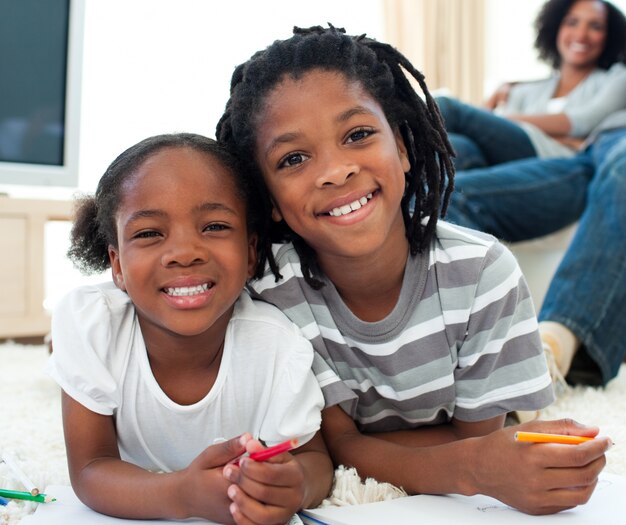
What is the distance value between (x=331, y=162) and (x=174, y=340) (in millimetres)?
292

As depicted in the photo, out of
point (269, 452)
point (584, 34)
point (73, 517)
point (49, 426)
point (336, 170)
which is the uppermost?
point (584, 34)

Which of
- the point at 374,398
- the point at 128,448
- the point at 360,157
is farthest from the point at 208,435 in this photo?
the point at 360,157

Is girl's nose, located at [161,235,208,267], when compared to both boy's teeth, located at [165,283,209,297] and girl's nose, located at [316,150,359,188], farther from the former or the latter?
girl's nose, located at [316,150,359,188]

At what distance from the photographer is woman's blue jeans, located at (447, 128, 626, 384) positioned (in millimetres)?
1376

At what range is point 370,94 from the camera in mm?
974

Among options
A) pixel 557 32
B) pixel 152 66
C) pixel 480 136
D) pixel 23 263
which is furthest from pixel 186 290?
pixel 152 66

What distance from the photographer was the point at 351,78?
949mm

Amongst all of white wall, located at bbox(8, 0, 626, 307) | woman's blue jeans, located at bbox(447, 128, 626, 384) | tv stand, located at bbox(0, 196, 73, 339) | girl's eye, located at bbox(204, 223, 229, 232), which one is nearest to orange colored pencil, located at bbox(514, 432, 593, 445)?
girl's eye, located at bbox(204, 223, 229, 232)

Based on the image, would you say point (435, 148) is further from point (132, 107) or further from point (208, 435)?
point (132, 107)

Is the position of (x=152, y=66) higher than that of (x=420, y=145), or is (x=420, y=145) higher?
(x=152, y=66)

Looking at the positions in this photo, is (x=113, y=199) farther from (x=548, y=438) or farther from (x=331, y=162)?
(x=548, y=438)

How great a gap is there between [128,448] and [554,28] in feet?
7.18

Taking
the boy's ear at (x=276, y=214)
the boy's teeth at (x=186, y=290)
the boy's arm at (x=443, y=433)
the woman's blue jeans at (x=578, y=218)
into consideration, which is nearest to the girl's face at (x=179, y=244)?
the boy's teeth at (x=186, y=290)

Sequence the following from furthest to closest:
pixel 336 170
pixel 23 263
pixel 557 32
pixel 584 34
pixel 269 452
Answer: pixel 557 32
pixel 584 34
pixel 23 263
pixel 336 170
pixel 269 452
